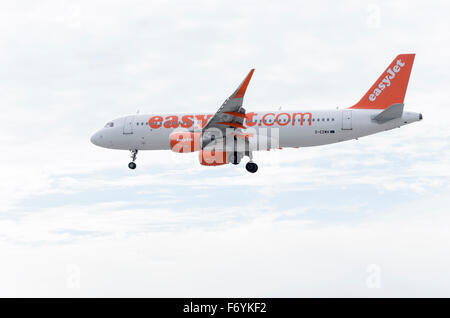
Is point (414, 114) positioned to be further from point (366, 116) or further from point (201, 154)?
point (201, 154)

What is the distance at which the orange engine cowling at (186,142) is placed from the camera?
3744cm

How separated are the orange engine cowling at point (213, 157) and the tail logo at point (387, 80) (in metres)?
11.6

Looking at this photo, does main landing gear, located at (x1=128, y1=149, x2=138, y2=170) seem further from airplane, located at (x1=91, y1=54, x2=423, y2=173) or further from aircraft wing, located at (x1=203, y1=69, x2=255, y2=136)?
aircraft wing, located at (x1=203, y1=69, x2=255, y2=136)

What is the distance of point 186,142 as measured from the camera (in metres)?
37.4

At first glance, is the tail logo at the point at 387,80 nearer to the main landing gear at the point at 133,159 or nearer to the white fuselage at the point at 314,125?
the white fuselage at the point at 314,125

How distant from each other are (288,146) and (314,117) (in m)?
2.78

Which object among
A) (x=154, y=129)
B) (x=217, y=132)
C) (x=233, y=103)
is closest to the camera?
(x=233, y=103)

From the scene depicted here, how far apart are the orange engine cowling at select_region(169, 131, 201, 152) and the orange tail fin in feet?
40.7

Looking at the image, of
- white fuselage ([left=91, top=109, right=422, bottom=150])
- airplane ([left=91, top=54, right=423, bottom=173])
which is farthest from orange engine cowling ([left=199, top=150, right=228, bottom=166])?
white fuselage ([left=91, top=109, right=422, bottom=150])

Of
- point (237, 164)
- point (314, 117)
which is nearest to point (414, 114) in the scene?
point (314, 117)

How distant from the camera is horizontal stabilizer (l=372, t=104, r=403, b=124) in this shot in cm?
3812

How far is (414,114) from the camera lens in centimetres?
3853

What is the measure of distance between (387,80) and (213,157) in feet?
45.6

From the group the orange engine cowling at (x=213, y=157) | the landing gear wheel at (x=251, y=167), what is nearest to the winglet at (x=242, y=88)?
the orange engine cowling at (x=213, y=157)
